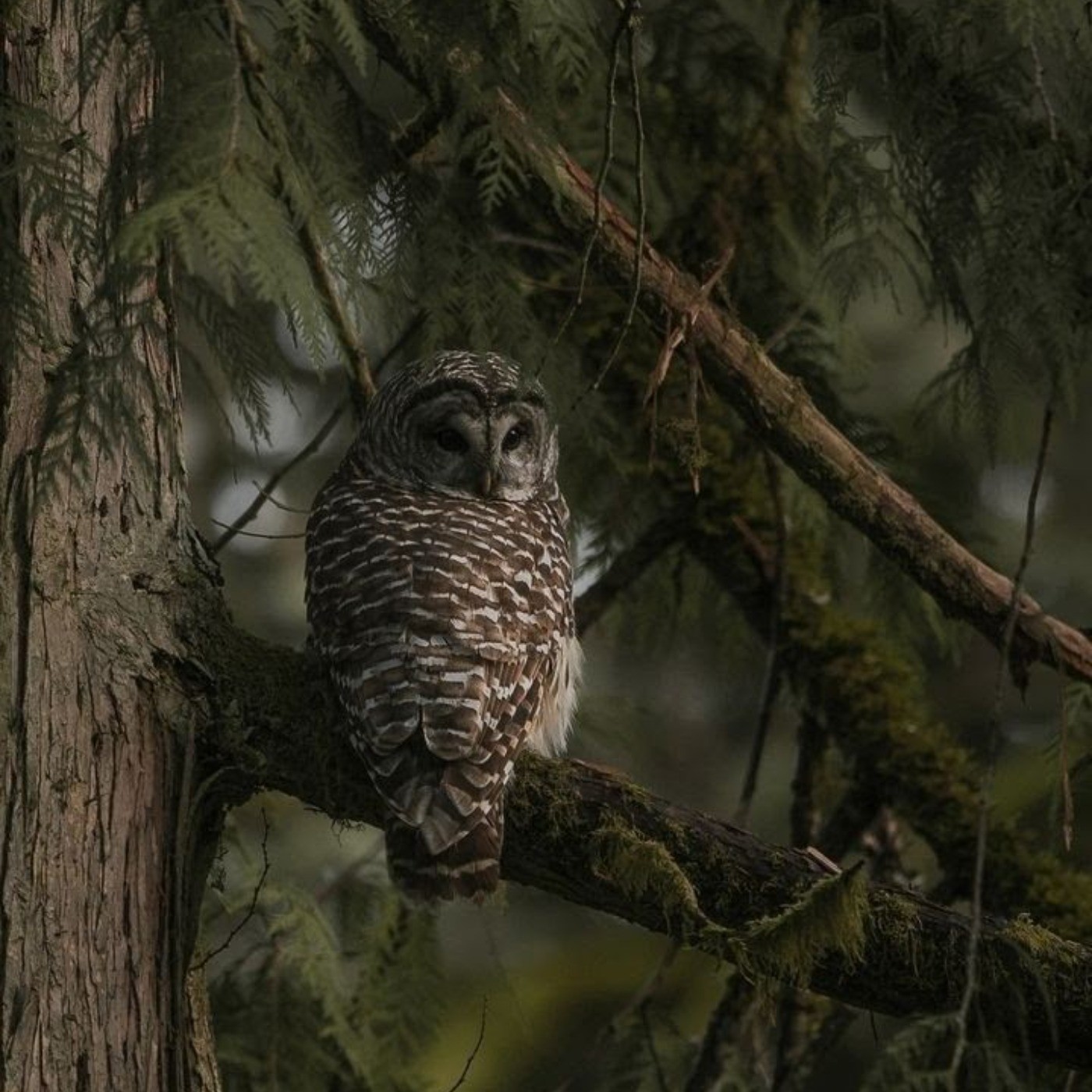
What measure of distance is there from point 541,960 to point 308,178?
177 inches

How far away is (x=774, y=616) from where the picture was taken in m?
5.83

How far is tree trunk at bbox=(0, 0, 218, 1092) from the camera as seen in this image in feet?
12.3

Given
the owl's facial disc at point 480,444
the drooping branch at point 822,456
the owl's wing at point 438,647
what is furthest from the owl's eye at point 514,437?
the drooping branch at point 822,456

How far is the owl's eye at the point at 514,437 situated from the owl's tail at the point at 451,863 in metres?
1.38

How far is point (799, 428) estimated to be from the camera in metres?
4.76

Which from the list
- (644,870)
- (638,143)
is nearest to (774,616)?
(644,870)

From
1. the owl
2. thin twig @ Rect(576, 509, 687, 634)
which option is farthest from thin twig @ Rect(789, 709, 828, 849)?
the owl

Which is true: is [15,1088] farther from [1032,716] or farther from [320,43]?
[1032,716]

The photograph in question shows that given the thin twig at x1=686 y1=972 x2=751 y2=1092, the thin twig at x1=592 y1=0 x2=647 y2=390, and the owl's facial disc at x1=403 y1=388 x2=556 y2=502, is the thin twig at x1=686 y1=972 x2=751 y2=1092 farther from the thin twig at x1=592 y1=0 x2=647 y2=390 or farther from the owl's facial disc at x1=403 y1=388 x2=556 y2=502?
the thin twig at x1=592 y1=0 x2=647 y2=390

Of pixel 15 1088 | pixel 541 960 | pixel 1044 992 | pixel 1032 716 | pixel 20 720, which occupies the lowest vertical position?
pixel 15 1088

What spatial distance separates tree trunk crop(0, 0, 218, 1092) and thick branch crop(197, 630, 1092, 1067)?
6.4 inches

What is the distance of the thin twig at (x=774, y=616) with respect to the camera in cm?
562

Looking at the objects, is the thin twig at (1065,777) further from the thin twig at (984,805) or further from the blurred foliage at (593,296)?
the thin twig at (984,805)

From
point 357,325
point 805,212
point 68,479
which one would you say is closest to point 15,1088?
point 68,479
